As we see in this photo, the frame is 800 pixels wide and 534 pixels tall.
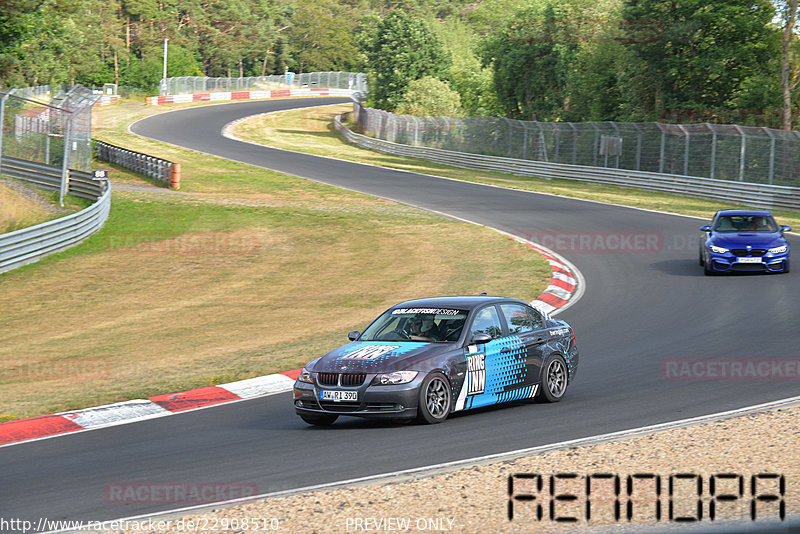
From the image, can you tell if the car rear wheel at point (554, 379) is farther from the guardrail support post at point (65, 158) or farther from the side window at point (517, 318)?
the guardrail support post at point (65, 158)

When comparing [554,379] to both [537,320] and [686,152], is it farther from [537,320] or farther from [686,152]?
[686,152]

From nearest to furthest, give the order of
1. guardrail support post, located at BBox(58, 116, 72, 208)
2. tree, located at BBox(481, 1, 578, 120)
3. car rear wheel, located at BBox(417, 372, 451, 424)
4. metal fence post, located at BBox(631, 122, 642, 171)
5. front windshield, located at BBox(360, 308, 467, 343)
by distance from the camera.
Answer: car rear wheel, located at BBox(417, 372, 451, 424) → front windshield, located at BBox(360, 308, 467, 343) → guardrail support post, located at BBox(58, 116, 72, 208) → metal fence post, located at BBox(631, 122, 642, 171) → tree, located at BBox(481, 1, 578, 120)

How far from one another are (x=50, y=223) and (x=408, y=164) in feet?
103

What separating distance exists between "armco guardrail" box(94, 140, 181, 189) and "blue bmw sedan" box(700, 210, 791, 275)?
24.9 m

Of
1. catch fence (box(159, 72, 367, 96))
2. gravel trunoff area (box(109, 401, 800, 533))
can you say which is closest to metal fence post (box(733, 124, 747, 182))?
gravel trunoff area (box(109, 401, 800, 533))

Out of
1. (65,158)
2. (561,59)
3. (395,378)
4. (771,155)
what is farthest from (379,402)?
(561,59)

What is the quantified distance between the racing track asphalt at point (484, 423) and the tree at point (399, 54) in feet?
195

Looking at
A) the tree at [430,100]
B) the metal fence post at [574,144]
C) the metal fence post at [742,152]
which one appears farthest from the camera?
the tree at [430,100]

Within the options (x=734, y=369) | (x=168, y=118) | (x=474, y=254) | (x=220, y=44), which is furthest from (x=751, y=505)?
(x=220, y=44)

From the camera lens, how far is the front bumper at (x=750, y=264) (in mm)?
21406

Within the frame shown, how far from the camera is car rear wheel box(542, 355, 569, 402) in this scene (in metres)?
11.5

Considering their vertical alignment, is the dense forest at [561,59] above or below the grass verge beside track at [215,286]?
above

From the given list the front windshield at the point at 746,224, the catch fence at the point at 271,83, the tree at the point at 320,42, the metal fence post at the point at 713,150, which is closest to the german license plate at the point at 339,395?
the front windshield at the point at 746,224

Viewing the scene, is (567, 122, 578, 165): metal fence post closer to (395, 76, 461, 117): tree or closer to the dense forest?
the dense forest
